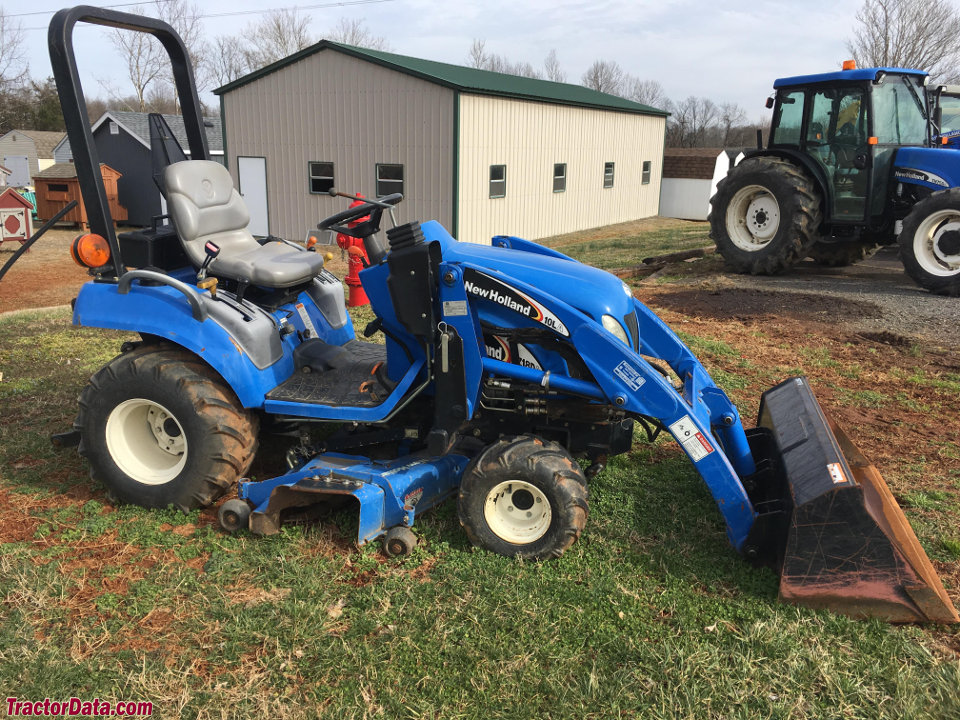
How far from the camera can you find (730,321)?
8.50 meters

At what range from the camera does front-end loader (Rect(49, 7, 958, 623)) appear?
11.1 ft

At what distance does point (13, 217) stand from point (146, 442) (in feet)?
48.6

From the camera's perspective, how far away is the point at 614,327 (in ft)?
12.3

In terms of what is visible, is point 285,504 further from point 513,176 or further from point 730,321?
point 513,176

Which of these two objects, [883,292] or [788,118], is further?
[788,118]

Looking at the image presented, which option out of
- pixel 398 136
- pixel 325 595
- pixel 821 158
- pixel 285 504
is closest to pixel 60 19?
pixel 285 504

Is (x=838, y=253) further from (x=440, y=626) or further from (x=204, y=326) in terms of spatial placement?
(x=440, y=626)

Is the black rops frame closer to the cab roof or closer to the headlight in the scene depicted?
the headlight

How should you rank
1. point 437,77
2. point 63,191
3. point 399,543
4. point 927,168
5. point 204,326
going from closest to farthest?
point 399,543 → point 204,326 → point 927,168 → point 437,77 → point 63,191

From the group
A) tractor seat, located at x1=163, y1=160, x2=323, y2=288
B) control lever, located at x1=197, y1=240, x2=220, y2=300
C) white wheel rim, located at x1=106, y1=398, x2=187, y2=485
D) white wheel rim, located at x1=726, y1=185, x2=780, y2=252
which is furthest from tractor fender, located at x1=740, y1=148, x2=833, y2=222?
white wheel rim, located at x1=106, y1=398, x2=187, y2=485

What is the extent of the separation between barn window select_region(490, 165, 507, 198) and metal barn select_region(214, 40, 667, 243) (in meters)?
0.03

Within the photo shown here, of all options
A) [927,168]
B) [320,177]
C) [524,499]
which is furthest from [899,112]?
[320,177]

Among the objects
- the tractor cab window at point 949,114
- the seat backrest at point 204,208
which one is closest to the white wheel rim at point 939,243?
the tractor cab window at point 949,114

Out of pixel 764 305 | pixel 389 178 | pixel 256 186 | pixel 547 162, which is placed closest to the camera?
pixel 764 305
